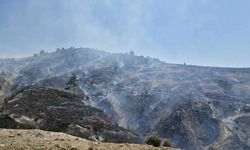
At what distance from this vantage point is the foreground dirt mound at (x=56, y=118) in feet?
282

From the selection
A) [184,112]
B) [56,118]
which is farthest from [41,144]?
[184,112]

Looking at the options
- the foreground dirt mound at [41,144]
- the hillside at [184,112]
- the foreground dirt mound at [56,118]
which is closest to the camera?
the foreground dirt mound at [41,144]

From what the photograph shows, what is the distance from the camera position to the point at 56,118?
9206 centimetres

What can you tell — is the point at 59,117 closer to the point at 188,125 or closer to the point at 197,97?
the point at 188,125


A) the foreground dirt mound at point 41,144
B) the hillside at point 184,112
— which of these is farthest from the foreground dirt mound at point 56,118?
the foreground dirt mound at point 41,144

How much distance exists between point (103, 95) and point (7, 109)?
89059 millimetres

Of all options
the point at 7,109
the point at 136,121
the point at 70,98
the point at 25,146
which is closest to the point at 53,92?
the point at 70,98

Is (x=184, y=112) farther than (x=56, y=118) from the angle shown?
Yes

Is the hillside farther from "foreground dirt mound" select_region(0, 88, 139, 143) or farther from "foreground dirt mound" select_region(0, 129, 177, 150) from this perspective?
"foreground dirt mound" select_region(0, 129, 177, 150)

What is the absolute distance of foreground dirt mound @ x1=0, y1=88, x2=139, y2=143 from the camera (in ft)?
282

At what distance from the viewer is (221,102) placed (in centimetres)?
16962

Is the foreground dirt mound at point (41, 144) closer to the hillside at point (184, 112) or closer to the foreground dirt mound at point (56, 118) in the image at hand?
the foreground dirt mound at point (56, 118)

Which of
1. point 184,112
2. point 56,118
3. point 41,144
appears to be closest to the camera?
point 41,144

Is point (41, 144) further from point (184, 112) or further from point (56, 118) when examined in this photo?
point (184, 112)
